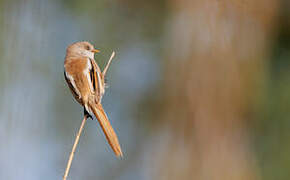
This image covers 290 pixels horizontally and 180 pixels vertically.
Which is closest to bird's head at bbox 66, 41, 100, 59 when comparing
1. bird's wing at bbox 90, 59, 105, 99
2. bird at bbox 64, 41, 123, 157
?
bird at bbox 64, 41, 123, 157

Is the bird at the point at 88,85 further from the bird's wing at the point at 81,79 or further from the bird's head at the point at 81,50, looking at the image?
the bird's head at the point at 81,50

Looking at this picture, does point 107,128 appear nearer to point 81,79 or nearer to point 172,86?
point 81,79

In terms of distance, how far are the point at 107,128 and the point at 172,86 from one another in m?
2.70

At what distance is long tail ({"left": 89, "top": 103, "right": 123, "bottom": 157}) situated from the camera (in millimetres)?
3042

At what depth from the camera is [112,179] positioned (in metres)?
7.02

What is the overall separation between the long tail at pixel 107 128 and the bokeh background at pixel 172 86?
2.45 feet

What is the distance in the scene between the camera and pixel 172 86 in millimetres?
5797

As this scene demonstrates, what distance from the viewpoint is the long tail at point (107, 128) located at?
9.98ft

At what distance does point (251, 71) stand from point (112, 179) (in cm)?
320

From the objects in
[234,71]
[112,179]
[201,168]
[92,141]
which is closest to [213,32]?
[234,71]

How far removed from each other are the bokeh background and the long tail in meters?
0.75

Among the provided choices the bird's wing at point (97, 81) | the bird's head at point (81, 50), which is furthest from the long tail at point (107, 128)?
the bird's head at point (81, 50)

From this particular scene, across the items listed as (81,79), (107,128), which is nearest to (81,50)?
(81,79)

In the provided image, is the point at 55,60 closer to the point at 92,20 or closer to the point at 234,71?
the point at 92,20
